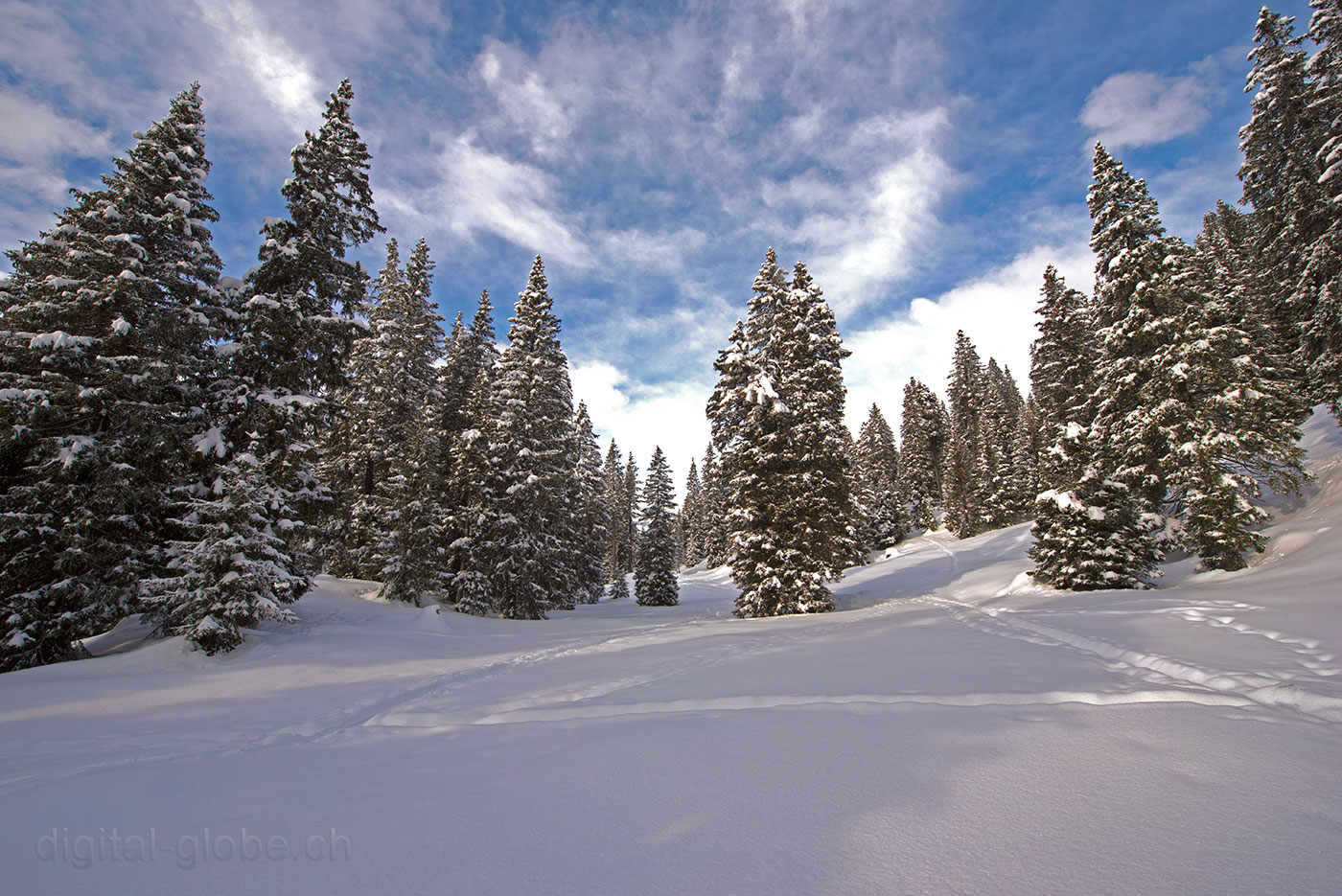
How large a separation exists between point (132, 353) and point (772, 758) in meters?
17.1

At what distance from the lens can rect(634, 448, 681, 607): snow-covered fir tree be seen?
3800 centimetres

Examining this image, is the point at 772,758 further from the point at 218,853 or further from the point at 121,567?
the point at 121,567

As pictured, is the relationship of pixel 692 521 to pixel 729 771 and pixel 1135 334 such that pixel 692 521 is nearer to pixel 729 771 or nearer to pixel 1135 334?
pixel 1135 334

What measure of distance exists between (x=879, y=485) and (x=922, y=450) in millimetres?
9531

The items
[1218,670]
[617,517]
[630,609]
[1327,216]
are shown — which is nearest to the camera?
[1218,670]

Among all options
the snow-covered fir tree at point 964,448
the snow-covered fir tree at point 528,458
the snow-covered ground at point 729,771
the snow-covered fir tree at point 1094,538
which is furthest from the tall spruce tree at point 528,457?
the snow-covered fir tree at point 964,448

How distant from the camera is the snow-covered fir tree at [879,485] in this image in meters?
56.7

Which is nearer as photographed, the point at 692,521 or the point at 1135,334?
the point at 1135,334

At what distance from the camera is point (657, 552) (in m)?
39.3

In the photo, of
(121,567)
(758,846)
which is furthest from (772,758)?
(121,567)

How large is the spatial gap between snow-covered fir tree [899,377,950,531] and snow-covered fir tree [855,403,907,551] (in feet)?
7.19

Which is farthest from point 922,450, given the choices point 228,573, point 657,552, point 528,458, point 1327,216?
point 228,573

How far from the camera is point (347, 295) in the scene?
1555 centimetres

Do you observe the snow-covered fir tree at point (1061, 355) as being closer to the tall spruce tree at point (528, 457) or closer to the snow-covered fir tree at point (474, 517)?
the tall spruce tree at point (528, 457)
